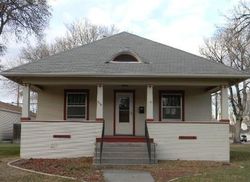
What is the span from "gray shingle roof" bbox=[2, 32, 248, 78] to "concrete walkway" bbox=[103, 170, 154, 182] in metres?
5.50

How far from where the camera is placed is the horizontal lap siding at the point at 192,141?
66.7 ft

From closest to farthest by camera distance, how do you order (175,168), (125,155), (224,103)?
(175,168) < (125,155) < (224,103)

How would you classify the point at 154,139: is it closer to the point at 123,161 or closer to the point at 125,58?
the point at 123,161

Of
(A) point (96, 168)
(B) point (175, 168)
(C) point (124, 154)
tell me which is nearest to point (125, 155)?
(C) point (124, 154)

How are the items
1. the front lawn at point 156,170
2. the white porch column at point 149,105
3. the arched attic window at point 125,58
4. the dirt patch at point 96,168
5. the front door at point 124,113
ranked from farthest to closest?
the front door at point 124,113 → the arched attic window at point 125,58 → the white porch column at point 149,105 → the dirt patch at point 96,168 → the front lawn at point 156,170

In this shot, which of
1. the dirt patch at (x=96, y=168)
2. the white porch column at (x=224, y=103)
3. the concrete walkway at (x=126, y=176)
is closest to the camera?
the concrete walkway at (x=126, y=176)

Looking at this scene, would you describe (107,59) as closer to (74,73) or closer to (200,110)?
(74,73)

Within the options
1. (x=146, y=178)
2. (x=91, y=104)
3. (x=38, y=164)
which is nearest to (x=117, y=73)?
(x=91, y=104)

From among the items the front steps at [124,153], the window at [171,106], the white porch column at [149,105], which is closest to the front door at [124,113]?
the window at [171,106]

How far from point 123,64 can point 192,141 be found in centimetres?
478

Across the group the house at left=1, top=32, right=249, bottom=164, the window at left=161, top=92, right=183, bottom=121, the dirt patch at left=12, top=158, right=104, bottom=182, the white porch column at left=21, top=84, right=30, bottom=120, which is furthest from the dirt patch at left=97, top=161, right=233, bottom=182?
the white porch column at left=21, top=84, right=30, bottom=120

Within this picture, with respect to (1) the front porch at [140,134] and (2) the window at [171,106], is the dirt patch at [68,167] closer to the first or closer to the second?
(1) the front porch at [140,134]

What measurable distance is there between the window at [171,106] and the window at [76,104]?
3.84 metres

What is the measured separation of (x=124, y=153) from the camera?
62.4ft
